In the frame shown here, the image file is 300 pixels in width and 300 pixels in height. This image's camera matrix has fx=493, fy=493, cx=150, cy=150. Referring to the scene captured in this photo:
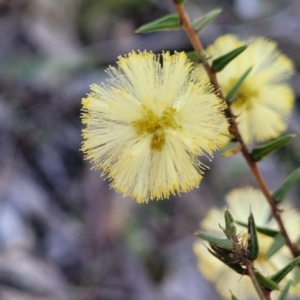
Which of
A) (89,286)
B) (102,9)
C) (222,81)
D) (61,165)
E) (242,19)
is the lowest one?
(222,81)

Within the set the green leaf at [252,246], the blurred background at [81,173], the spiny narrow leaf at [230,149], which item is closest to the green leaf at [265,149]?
the spiny narrow leaf at [230,149]

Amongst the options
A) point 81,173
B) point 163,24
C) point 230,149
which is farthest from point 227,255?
point 81,173

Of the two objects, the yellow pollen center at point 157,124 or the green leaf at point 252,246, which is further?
the yellow pollen center at point 157,124

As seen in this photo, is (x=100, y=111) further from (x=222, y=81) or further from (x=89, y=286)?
(x=89, y=286)

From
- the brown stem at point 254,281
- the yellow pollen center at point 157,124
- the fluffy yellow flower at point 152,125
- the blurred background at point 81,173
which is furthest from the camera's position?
the blurred background at point 81,173

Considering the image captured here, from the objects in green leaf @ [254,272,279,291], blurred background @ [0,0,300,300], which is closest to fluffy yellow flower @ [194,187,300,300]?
green leaf @ [254,272,279,291]

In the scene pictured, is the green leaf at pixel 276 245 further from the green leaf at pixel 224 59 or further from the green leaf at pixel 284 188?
the green leaf at pixel 224 59

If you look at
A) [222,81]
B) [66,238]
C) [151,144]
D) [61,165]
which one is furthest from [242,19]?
[151,144]
